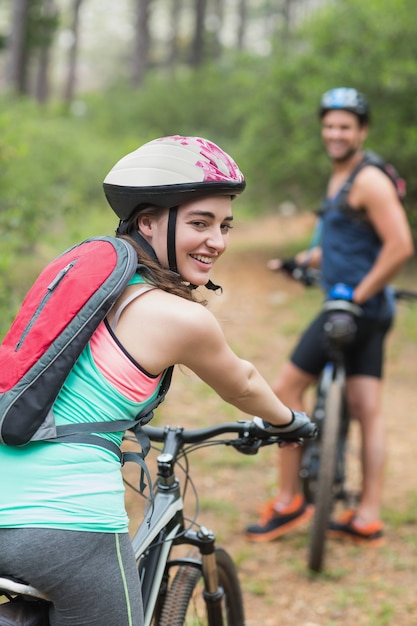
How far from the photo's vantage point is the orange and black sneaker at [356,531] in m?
4.91

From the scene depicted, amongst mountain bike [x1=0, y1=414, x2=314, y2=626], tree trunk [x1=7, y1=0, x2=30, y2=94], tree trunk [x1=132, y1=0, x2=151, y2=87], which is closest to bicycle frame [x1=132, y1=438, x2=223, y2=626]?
mountain bike [x1=0, y1=414, x2=314, y2=626]

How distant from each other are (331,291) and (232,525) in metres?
1.65

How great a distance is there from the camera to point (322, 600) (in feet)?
14.4

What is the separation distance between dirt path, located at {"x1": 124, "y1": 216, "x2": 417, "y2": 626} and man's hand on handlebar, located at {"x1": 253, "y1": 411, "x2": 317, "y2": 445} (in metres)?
0.34

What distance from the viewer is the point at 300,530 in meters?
5.14

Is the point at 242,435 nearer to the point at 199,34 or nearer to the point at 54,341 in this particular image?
the point at 54,341

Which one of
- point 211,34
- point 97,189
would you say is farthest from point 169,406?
point 211,34

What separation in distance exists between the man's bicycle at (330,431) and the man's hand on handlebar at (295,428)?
1.92 m

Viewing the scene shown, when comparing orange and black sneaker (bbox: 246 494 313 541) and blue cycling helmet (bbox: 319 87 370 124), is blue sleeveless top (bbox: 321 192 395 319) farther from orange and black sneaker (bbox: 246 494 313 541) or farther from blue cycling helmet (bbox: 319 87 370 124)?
orange and black sneaker (bbox: 246 494 313 541)

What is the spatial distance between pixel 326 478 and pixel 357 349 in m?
0.78

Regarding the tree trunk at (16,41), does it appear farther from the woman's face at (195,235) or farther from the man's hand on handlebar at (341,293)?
the woman's face at (195,235)

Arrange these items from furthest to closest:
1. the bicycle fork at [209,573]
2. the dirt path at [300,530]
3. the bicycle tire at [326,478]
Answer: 1. the bicycle tire at [326,478]
2. the dirt path at [300,530]
3. the bicycle fork at [209,573]

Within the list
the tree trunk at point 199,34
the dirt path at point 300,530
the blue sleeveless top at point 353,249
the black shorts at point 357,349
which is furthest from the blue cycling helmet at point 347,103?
the tree trunk at point 199,34

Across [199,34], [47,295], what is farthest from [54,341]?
[199,34]
